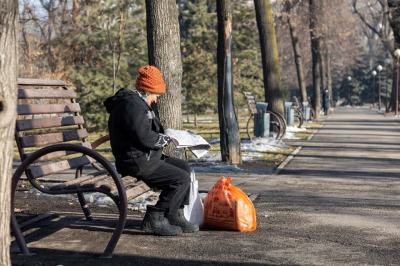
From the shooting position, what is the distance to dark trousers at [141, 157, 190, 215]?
529cm

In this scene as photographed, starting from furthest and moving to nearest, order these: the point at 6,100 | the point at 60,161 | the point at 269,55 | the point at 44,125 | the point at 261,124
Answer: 1. the point at 269,55
2. the point at 261,124
3. the point at 44,125
4. the point at 60,161
5. the point at 6,100

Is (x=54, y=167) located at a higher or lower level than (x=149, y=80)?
lower

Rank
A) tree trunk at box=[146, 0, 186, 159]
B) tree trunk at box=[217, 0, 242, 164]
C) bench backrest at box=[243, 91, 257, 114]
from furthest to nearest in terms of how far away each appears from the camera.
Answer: bench backrest at box=[243, 91, 257, 114] < tree trunk at box=[217, 0, 242, 164] < tree trunk at box=[146, 0, 186, 159]

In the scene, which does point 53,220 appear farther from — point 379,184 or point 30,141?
point 379,184

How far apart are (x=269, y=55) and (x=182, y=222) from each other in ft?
45.8

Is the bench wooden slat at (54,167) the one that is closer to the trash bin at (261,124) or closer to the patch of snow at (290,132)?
the trash bin at (261,124)

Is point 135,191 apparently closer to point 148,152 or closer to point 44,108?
point 148,152

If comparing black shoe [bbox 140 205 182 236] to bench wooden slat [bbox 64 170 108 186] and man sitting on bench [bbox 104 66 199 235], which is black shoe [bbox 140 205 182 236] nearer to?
man sitting on bench [bbox 104 66 199 235]

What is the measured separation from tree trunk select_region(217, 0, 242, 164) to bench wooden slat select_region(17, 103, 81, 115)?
498cm

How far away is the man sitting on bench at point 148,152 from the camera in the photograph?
5090 millimetres

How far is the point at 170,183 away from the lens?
17.5ft

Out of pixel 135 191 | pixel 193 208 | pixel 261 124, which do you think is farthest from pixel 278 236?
pixel 261 124

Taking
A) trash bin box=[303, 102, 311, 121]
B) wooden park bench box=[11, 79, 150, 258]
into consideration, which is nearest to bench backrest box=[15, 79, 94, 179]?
wooden park bench box=[11, 79, 150, 258]

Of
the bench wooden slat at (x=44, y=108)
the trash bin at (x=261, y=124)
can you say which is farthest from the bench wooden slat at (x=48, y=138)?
the trash bin at (x=261, y=124)
